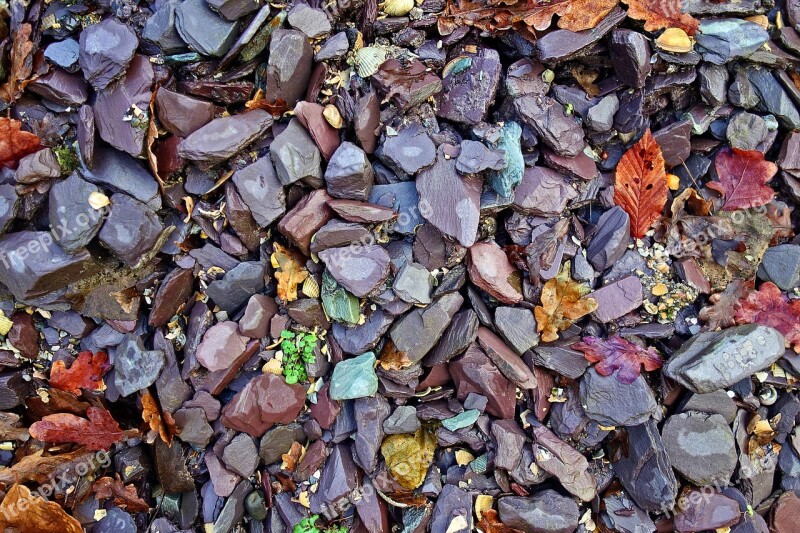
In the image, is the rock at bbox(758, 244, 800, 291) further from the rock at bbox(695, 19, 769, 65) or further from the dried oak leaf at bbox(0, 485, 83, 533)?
the dried oak leaf at bbox(0, 485, 83, 533)

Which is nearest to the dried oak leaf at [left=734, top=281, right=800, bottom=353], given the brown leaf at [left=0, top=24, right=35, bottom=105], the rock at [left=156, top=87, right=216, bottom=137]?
the rock at [left=156, top=87, right=216, bottom=137]

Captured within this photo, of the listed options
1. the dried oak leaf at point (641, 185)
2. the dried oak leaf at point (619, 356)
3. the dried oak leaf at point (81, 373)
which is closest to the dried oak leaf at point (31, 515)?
the dried oak leaf at point (81, 373)

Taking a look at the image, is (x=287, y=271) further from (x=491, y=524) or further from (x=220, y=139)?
(x=491, y=524)

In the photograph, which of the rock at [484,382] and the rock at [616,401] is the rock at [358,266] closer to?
the rock at [484,382]

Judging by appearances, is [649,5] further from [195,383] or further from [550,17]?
[195,383]

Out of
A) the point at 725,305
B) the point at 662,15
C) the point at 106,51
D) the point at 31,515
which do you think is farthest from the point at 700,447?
the point at 106,51

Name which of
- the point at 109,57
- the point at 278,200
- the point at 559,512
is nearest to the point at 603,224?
the point at 559,512
